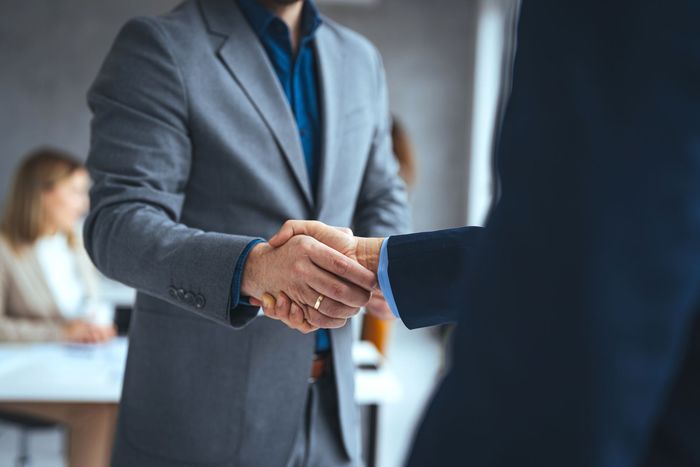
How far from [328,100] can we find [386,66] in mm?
5182

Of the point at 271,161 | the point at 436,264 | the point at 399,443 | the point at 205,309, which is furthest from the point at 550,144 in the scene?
the point at 399,443

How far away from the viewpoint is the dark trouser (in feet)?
4.36

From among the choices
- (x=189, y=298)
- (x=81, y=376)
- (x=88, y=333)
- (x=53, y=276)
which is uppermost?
(x=53, y=276)

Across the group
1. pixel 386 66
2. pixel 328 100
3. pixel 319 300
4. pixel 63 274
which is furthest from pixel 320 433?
pixel 386 66

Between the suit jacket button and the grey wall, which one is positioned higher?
the grey wall

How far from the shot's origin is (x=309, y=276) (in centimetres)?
109

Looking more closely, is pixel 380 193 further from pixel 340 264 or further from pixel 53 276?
pixel 53 276

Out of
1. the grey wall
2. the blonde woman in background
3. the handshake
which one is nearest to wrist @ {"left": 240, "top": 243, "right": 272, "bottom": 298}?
the handshake

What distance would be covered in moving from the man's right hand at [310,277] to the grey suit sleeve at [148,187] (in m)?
0.04

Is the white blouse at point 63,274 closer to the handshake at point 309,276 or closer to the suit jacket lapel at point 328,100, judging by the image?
the suit jacket lapel at point 328,100

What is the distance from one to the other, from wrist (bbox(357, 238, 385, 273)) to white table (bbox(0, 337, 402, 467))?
3.54 ft

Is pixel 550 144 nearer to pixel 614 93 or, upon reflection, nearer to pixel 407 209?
Result: pixel 614 93

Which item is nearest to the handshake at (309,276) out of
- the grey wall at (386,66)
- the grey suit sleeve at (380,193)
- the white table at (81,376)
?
the grey suit sleeve at (380,193)

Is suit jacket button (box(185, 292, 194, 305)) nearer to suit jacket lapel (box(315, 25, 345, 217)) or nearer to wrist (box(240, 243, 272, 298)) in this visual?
wrist (box(240, 243, 272, 298))
